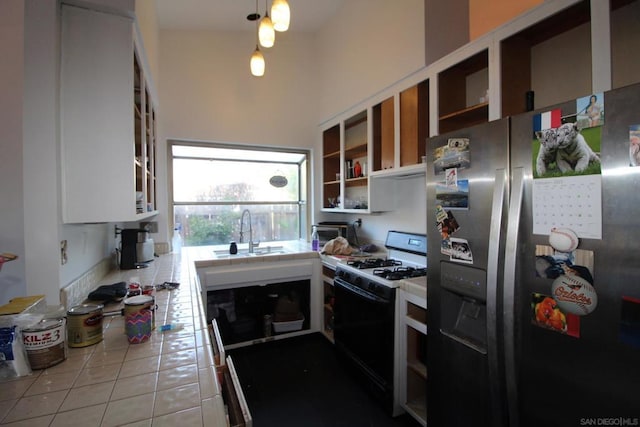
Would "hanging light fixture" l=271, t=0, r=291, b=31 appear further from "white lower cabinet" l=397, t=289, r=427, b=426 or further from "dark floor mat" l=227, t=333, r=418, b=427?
"dark floor mat" l=227, t=333, r=418, b=427

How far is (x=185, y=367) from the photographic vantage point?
92 cm

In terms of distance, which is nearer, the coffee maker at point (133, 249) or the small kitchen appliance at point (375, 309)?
the small kitchen appliance at point (375, 309)

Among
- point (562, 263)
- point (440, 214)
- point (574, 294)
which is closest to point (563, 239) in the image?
point (562, 263)

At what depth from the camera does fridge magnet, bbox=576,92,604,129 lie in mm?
911

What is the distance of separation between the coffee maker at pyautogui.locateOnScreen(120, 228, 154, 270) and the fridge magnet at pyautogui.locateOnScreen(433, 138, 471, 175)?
229 cm

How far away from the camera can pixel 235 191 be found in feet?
11.9

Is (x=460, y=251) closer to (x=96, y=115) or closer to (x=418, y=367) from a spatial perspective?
(x=418, y=367)

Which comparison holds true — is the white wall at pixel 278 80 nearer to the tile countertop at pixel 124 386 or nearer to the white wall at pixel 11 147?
the white wall at pixel 11 147

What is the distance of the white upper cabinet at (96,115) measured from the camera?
134cm

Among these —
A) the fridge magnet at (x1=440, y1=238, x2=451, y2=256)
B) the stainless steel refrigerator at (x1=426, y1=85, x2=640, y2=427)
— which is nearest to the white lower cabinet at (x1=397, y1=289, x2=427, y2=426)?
the stainless steel refrigerator at (x1=426, y1=85, x2=640, y2=427)

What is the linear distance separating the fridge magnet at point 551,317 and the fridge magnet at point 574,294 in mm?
19

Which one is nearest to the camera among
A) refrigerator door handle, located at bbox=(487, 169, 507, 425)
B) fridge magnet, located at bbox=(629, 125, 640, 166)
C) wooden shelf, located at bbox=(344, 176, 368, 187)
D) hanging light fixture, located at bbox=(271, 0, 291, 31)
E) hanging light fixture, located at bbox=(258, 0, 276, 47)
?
fridge magnet, located at bbox=(629, 125, 640, 166)

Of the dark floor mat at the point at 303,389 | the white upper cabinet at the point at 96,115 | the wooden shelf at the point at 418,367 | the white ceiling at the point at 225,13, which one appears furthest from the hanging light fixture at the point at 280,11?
the dark floor mat at the point at 303,389

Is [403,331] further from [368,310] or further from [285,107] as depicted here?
[285,107]
